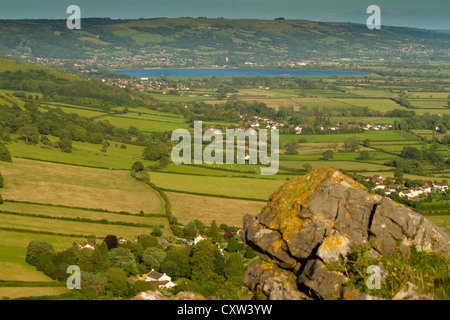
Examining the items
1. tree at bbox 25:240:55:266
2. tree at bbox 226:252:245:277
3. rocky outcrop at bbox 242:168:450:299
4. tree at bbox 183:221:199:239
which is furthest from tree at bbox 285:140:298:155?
rocky outcrop at bbox 242:168:450:299

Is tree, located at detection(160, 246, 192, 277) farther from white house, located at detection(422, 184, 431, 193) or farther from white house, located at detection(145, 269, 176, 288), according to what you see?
white house, located at detection(422, 184, 431, 193)

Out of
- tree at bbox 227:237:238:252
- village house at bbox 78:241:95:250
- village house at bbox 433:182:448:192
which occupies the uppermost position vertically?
village house at bbox 78:241:95:250

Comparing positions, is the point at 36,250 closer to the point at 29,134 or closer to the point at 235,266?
the point at 235,266

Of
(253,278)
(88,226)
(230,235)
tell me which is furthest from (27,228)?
(253,278)

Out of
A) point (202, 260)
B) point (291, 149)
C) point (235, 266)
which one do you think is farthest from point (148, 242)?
point (291, 149)

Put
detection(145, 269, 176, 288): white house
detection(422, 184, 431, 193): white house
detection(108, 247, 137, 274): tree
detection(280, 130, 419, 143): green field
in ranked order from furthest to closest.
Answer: detection(280, 130, 419, 143): green field → detection(422, 184, 431, 193): white house → detection(108, 247, 137, 274): tree → detection(145, 269, 176, 288): white house

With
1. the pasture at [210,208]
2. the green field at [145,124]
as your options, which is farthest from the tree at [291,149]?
the pasture at [210,208]

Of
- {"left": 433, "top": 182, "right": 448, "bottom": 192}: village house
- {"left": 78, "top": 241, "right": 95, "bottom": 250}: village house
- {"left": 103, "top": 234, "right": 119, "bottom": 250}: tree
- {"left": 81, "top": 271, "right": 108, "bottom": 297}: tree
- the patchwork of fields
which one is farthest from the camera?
{"left": 433, "top": 182, "right": 448, "bottom": 192}: village house
